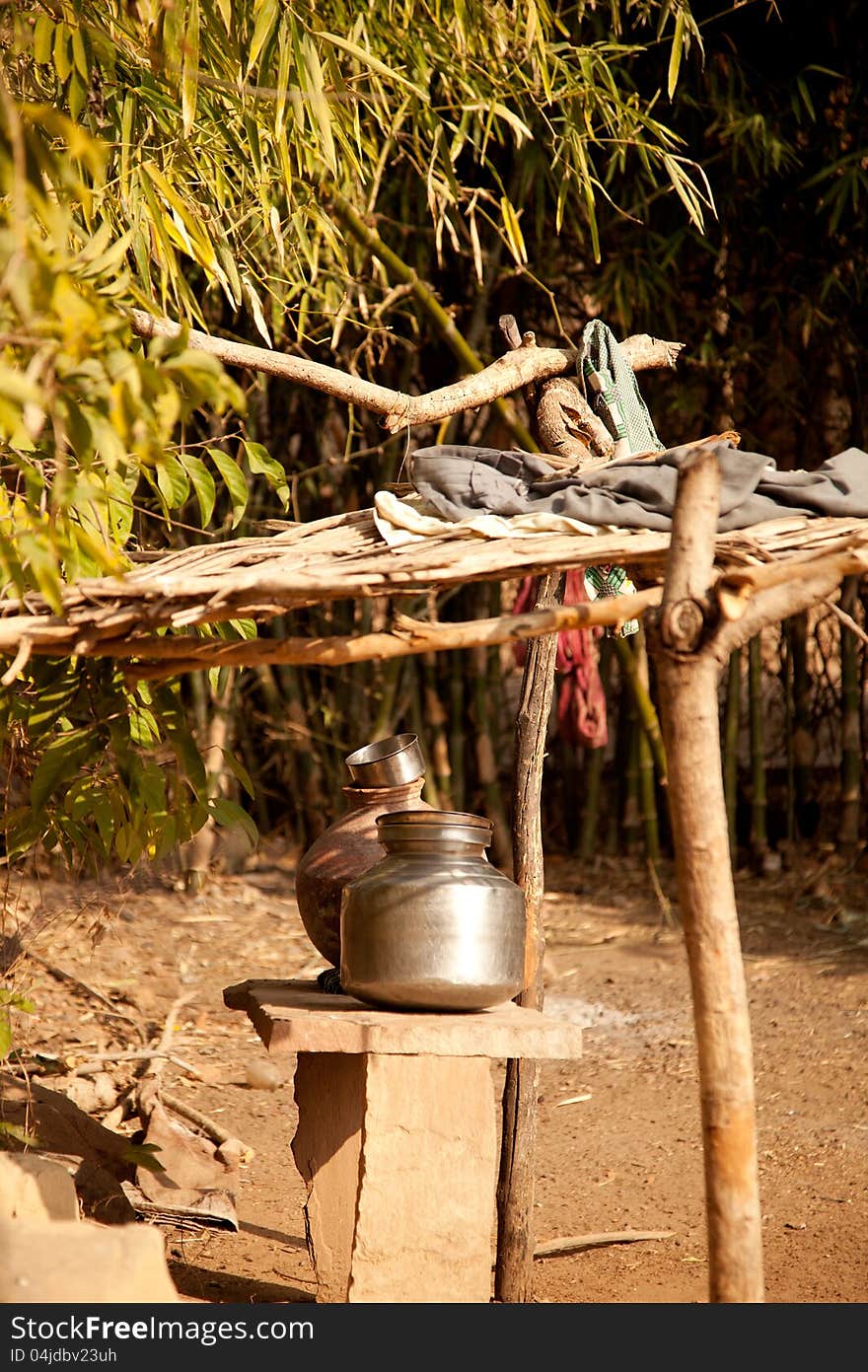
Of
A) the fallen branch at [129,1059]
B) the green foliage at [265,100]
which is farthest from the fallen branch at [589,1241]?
the green foliage at [265,100]

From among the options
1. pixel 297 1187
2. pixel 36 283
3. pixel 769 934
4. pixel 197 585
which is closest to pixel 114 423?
pixel 36 283

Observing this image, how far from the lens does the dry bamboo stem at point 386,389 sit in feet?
8.70

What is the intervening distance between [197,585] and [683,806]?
2.46ft

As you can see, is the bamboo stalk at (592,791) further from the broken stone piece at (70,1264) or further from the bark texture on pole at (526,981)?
the broken stone piece at (70,1264)

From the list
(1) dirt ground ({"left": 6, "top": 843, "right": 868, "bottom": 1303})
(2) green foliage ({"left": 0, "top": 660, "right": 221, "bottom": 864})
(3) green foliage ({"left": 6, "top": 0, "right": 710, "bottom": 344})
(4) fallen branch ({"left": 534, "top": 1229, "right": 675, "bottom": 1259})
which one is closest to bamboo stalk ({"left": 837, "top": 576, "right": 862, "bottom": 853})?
(1) dirt ground ({"left": 6, "top": 843, "right": 868, "bottom": 1303})

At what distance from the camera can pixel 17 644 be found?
6.92ft

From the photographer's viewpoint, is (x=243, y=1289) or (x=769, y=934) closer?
(x=243, y=1289)

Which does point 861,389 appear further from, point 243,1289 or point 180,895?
point 243,1289

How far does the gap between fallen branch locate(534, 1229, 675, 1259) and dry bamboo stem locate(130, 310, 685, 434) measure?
1883mm

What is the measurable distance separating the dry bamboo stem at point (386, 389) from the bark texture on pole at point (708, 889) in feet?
2.90

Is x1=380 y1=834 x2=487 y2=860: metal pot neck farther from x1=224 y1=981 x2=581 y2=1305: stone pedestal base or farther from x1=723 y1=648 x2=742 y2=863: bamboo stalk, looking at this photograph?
x1=723 y1=648 x2=742 y2=863: bamboo stalk

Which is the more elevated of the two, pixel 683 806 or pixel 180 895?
pixel 683 806

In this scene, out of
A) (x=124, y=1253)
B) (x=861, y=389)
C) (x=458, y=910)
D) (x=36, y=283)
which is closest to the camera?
(x=36, y=283)

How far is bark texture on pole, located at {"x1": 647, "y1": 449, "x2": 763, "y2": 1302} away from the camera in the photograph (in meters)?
1.93
